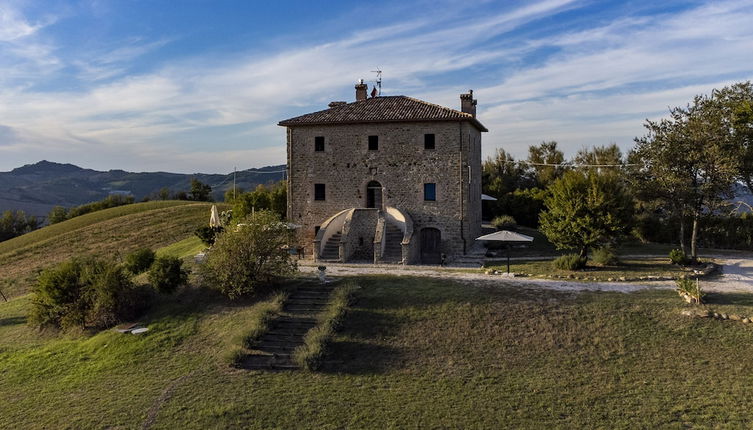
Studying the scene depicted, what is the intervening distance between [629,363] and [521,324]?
124 inches

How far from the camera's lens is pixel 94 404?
1202 centimetres

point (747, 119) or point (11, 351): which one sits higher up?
point (747, 119)

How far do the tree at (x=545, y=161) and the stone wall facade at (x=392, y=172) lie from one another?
78.8 feet

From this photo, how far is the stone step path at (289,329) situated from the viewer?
13.7 m

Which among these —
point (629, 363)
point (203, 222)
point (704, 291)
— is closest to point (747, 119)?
point (704, 291)

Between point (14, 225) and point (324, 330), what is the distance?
7443 cm

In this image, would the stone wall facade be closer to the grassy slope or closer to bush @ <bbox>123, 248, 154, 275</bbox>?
bush @ <bbox>123, 248, 154, 275</bbox>

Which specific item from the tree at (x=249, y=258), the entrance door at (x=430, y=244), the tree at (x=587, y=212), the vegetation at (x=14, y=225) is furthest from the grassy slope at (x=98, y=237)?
the tree at (x=587, y=212)

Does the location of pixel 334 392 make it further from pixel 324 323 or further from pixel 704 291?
pixel 704 291

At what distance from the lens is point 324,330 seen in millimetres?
14773

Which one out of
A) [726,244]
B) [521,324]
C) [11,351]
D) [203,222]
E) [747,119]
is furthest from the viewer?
[203,222]

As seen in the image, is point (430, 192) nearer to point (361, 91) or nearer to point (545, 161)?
point (361, 91)

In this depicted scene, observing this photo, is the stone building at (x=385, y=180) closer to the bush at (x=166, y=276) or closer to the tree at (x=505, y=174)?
the bush at (x=166, y=276)

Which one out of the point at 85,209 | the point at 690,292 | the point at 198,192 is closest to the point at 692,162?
the point at 690,292
